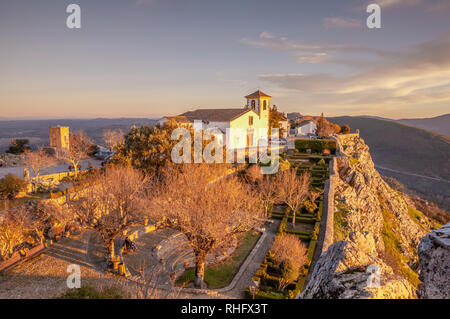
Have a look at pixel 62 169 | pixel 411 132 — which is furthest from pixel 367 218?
pixel 411 132

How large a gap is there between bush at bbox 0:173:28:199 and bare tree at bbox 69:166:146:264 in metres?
7.91

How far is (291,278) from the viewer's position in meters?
16.4

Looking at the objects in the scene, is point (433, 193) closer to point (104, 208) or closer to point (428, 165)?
point (428, 165)

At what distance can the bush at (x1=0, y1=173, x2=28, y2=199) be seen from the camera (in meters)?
21.8

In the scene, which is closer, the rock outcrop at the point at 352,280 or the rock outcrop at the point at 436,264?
the rock outcrop at the point at 436,264

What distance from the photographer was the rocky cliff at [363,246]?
353cm

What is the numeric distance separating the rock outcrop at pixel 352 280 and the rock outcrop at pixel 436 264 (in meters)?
0.35

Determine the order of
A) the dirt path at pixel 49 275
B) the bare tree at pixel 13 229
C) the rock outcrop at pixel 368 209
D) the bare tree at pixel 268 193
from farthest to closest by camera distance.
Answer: the rock outcrop at pixel 368 209
the bare tree at pixel 268 193
the bare tree at pixel 13 229
the dirt path at pixel 49 275

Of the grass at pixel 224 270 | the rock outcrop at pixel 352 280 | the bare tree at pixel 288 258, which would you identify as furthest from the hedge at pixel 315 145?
the rock outcrop at pixel 352 280

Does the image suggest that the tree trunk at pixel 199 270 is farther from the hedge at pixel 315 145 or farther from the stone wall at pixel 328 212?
the hedge at pixel 315 145

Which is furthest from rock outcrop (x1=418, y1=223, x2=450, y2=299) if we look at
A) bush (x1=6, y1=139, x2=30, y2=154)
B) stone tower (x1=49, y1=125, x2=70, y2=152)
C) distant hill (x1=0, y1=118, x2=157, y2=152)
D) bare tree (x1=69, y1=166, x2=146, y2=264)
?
distant hill (x1=0, y1=118, x2=157, y2=152)

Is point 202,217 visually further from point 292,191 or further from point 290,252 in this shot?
point 292,191

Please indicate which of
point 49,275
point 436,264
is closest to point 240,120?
point 49,275
